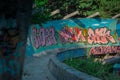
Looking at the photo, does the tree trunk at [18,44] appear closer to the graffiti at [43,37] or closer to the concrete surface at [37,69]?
the concrete surface at [37,69]

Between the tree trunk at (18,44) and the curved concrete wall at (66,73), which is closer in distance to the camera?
the tree trunk at (18,44)

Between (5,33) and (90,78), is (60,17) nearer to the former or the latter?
(90,78)

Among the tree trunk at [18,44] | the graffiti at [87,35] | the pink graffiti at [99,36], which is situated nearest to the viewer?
the tree trunk at [18,44]

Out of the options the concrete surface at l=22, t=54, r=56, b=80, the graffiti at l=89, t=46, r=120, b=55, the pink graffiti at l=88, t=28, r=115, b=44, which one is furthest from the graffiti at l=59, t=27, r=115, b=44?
the concrete surface at l=22, t=54, r=56, b=80

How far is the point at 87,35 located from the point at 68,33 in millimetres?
1731

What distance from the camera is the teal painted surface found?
68.1 feet

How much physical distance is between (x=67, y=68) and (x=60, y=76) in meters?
0.63

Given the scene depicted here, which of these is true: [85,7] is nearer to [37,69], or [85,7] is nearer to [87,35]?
[87,35]

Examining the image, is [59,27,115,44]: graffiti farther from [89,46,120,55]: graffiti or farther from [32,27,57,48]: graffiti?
[32,27,57,48]: graffiti

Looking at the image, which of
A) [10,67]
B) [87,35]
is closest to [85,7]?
[87,35]

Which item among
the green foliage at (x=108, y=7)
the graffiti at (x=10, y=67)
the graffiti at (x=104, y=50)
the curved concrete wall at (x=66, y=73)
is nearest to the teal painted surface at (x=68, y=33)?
the graffiti at (x=104, y=50)

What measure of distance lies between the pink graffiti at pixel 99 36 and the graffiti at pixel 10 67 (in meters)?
22.1

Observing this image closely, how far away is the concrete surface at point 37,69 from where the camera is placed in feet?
42.6

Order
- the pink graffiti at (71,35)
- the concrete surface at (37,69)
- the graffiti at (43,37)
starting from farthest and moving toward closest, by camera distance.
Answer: the pink graffiti at (71,35) → the graffiti at (43,37) → the concrete surface at (37,69)
